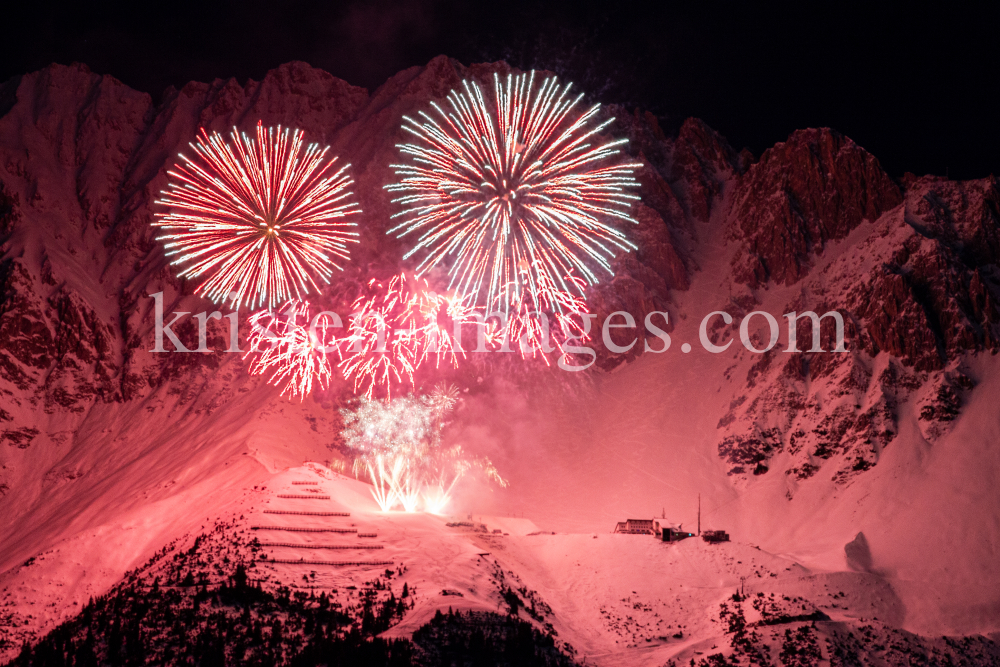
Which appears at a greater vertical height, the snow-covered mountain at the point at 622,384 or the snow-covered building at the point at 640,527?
the snow-covered mountain at the point at 622,384

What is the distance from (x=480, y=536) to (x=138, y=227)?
114m

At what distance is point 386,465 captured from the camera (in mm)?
87688

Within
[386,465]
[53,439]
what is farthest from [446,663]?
[53,439]

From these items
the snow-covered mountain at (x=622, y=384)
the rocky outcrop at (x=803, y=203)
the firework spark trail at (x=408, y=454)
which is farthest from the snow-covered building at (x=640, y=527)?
the rocky outcrop at (x=803, y=203)

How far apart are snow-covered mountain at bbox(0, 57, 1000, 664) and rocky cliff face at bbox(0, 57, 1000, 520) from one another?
1.44 ft

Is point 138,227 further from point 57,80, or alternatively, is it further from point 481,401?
point 481,401

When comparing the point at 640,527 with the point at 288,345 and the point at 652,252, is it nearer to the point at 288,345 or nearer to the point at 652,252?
the point at 288,345

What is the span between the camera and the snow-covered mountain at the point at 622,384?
77.4 metres

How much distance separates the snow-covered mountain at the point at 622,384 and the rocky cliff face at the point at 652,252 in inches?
17.3

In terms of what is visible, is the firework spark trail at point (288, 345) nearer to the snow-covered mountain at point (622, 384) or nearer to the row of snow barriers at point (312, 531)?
the snow-covered mountain at point (622, 384)

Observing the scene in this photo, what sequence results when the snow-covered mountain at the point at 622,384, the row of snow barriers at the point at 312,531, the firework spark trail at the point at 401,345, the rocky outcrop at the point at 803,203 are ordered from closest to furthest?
the row of snow barriers at the point at 312,531 < the snow-covered mountain at the point at 622,384 < the firework spark trail at the point at 401,345 < the rocky outcrop at the point at 803,203

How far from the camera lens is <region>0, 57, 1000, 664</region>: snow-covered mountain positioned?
77.4m

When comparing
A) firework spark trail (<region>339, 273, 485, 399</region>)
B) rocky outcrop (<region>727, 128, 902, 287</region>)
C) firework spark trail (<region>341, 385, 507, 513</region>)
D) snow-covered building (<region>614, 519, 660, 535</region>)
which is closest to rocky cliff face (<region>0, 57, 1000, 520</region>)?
rocky outcrop (<region>727, 128, 902, 287</region>)

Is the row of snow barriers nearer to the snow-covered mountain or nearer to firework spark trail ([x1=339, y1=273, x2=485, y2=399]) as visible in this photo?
the snow-covered mountain
